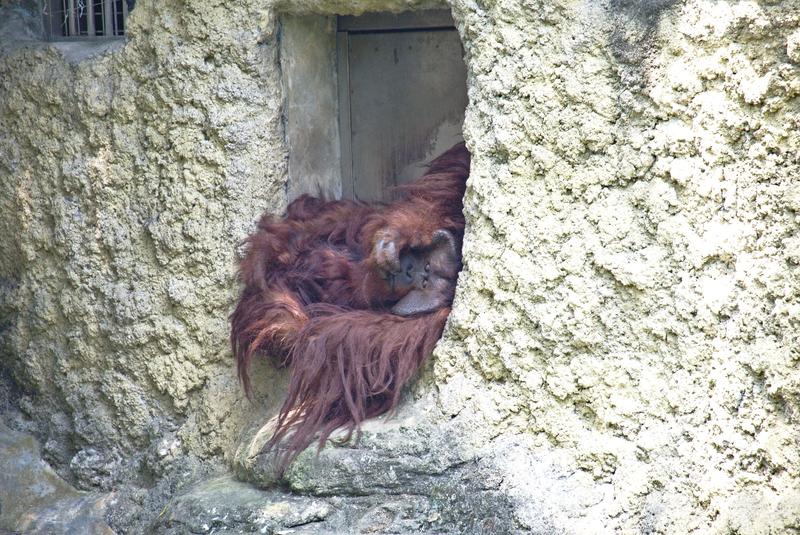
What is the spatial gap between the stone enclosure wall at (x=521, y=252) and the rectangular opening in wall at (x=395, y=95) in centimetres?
39

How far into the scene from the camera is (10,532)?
2.85 m

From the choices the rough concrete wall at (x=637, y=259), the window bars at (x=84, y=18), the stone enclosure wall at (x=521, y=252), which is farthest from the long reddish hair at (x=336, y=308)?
the window bars at (x=84, y=18)

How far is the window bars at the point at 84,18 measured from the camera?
3.04 m

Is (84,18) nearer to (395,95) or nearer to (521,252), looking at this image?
(395,95)

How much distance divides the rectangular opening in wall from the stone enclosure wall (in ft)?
1.27

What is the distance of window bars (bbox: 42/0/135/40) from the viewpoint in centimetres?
304

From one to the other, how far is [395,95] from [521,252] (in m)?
0.99

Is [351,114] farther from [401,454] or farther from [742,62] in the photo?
[742,62]

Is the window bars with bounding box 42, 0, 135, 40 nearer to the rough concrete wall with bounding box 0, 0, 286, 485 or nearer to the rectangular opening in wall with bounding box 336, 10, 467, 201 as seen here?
the rough concrete wall with bounding box 0, 0, 286, 485

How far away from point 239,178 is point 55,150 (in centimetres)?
57

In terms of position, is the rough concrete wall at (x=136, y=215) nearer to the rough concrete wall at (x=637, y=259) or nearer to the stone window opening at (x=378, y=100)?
the stone window opening at (x=378, y=100)

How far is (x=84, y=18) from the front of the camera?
309 centimetres

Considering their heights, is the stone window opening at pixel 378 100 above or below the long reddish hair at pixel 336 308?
above

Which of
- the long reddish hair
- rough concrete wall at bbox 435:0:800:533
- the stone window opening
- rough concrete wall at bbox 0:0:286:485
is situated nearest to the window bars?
rough concrete wall at bbox 0:0:286:485
